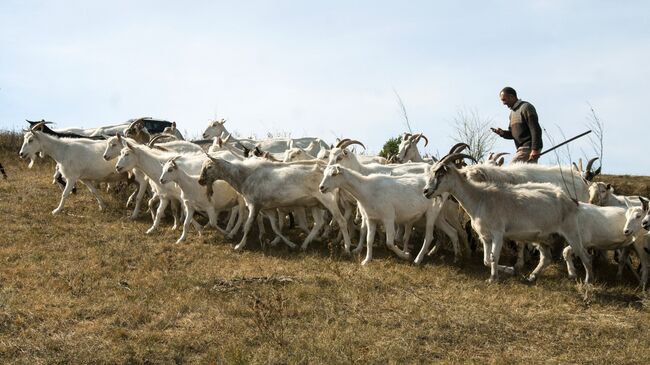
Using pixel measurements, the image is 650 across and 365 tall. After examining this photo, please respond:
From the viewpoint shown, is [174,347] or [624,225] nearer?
[174,347]

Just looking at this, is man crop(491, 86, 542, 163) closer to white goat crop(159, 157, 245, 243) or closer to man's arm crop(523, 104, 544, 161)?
man's arm crop(523, 104, 544, 161)

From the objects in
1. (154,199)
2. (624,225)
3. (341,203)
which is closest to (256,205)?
(341,203)

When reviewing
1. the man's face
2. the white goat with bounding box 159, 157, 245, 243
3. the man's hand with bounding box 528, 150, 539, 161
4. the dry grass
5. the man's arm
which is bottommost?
the dry grass

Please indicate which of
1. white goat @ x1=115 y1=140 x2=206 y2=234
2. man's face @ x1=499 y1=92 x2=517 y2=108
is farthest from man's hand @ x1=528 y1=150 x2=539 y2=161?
white goat @ x1=115 y1=140 x2=206 y2=234

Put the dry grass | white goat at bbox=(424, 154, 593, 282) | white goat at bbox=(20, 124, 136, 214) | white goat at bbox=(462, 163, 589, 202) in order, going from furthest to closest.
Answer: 1. white goat at bbox=(20, 124, 136, 214)
2. white goat at bbox=(462, 163, 589, 202)
3. white goat at bbox=(424, 154, 593, 282)
4. the dry grass

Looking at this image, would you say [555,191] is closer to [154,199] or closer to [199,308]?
[199,308]

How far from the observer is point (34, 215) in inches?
622

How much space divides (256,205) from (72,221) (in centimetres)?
420

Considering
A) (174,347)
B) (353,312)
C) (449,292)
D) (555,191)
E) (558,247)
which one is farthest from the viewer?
(558,247)

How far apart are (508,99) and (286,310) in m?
6.41

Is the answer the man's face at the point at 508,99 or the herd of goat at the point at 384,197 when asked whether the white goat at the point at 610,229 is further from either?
the man's face at the point at 508,99

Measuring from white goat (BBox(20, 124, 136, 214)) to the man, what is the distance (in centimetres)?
848

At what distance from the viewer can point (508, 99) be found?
45.1 ft

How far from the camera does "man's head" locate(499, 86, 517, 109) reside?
13.7 metres
